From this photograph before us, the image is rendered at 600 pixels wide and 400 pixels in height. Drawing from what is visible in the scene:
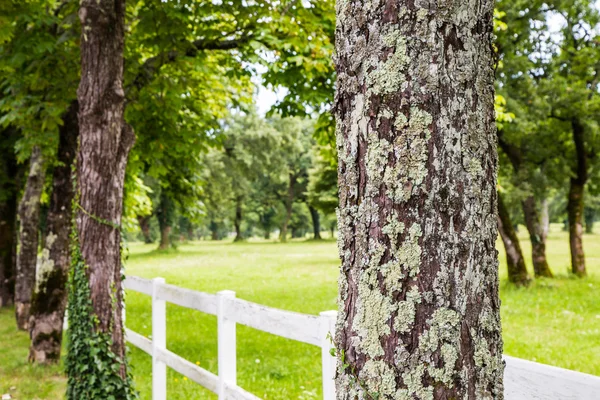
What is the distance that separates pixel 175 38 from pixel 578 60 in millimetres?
14925

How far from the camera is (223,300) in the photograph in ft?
15.6

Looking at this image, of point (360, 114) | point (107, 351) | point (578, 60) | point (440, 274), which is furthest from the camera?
point (578, 60)

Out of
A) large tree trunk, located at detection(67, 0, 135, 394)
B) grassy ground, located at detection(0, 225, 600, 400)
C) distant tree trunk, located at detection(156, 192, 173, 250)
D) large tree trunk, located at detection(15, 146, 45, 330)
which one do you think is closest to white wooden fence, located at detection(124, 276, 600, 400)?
large tree trunk, located at detection(67, 0, 135, 394)

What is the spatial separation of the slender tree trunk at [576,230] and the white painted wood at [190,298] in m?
16.5

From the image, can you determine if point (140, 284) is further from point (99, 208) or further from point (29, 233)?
point (29, 233)

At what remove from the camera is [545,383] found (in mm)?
1945

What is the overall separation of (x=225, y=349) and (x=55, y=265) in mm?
5329

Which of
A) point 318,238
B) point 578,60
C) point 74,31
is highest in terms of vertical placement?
point 578,60

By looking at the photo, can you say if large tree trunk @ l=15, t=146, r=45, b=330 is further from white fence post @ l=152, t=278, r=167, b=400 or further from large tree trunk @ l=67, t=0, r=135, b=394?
white fence post @ l=152, t=278, r=167, b=400

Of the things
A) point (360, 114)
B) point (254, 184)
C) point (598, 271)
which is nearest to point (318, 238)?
point (254, 184)

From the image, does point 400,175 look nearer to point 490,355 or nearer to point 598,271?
point 490,355

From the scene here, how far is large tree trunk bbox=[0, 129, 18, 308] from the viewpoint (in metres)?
13.1

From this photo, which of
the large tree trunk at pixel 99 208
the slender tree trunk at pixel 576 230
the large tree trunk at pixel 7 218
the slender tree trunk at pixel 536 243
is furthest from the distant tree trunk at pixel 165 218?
the large tree trunk at pixel 99 208

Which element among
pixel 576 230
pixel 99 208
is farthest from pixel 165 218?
pixel 99 208
